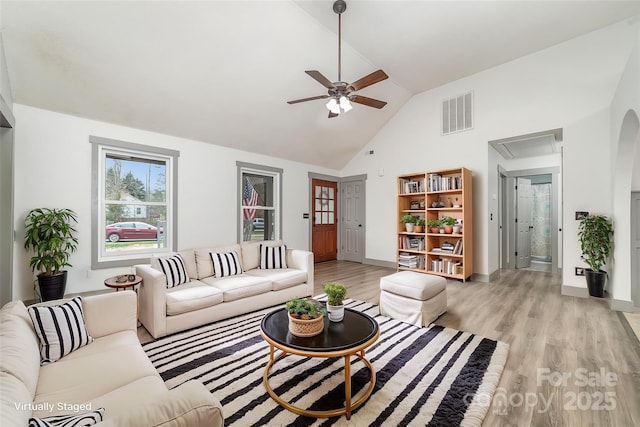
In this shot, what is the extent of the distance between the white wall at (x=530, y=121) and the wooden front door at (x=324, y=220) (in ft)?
4.89

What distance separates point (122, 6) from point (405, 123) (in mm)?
4864

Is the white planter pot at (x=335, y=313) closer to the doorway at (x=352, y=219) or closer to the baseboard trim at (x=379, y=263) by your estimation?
the baseboard trim at (x=379, y=263)

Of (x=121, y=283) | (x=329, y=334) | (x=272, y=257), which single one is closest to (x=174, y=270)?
(x=121, y=283)

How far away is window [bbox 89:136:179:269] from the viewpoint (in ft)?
12.3

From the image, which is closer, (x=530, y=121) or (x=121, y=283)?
(x=121, y=283)

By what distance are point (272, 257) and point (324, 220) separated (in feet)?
10.1

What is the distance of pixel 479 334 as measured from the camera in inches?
105

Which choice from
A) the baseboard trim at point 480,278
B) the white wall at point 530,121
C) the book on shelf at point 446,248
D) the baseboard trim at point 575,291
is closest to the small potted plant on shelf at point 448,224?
the book on shelf at point 446,248

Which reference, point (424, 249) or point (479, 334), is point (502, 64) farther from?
point (479, 334)

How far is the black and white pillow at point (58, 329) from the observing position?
5.03 feet

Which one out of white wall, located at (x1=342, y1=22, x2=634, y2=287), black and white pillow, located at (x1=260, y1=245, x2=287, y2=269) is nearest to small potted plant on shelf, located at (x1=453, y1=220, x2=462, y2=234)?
white wall, located at (x1=342, y1=22, x2=634, y2=287)

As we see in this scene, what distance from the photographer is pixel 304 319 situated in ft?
6.02

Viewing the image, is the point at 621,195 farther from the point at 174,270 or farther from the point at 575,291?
the point at 174,270

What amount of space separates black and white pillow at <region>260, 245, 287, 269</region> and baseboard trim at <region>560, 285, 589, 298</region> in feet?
13.4
